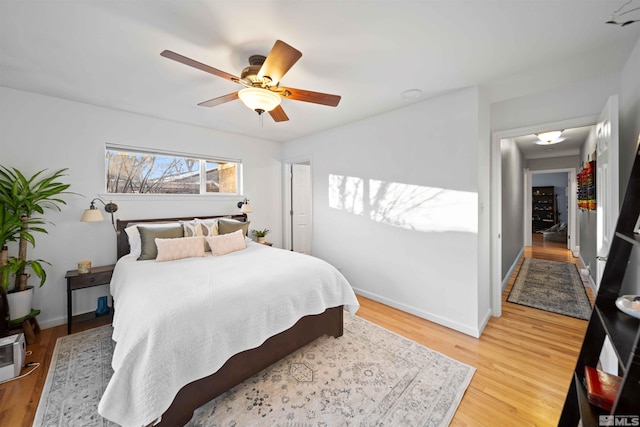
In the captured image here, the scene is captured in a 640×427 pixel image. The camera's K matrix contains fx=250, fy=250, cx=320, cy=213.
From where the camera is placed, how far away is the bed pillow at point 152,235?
9.09 feet

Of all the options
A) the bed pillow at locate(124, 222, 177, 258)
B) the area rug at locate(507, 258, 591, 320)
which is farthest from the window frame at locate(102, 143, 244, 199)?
the area rug at locate(507, 258, 591, 320)

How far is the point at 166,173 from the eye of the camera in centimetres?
365

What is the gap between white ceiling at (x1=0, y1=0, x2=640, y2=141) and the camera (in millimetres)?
1496

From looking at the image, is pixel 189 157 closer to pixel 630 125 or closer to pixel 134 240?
pixel 134 240

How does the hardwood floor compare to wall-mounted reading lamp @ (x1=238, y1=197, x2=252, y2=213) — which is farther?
wall-mounted reading lamp @ (x1=238, y1=197, x2=252, y2=213)

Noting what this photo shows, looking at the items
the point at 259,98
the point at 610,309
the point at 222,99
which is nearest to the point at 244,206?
the point at 222,99

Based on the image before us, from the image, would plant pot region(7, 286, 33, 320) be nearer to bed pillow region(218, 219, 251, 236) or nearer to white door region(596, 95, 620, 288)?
bed pillow region(218, 219, 251, 236)

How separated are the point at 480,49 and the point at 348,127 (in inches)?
76.4

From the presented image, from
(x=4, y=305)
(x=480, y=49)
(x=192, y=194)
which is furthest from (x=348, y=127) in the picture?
(x=4, y=305)

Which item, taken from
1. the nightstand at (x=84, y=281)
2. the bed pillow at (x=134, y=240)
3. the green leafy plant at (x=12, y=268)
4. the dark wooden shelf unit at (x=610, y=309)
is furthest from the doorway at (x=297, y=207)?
the dark wooden shelf unit at (x=610, y=309)

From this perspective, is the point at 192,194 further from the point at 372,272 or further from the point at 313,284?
the point at 372,272

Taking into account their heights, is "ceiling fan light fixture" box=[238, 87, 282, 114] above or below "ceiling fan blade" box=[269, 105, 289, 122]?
below

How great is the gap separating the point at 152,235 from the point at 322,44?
8.64 ft

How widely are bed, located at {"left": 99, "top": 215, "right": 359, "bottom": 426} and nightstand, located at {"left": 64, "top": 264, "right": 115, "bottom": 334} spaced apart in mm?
307
